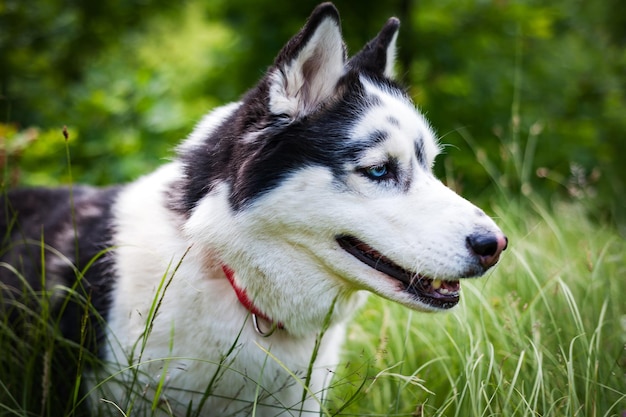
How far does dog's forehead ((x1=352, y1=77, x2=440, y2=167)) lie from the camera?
2188 millimetres

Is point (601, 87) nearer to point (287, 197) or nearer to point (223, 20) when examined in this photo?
point (223, 20)

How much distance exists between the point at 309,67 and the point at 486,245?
92 cm

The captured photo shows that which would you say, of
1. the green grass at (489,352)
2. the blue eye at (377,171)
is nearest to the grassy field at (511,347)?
the green grass at (489,352)

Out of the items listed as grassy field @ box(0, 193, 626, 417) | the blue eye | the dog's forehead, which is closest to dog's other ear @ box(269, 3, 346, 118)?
the dog's forehead

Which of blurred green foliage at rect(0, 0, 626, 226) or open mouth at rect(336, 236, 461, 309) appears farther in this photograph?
blurred green foliage at rect(0, 0, 626, 226)

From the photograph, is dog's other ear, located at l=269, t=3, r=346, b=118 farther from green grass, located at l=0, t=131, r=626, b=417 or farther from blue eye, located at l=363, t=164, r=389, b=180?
green grass, located at l=0, t=131, r=626, b=417

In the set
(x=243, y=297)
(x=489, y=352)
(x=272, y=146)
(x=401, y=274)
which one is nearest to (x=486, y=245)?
(x=401, y=274)

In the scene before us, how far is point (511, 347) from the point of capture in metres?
2.59

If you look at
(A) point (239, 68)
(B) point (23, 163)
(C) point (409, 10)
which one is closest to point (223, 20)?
(A) point (239, 68)

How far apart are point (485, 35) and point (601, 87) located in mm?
1508

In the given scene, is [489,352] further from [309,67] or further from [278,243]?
[309,67]

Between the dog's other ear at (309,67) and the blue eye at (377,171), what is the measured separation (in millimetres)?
328

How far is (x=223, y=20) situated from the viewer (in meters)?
5.89

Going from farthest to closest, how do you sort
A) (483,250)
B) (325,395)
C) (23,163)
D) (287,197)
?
(23,163) → (325,395) → (287,197) → (483,250)
